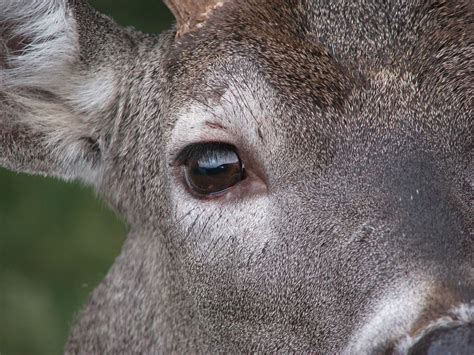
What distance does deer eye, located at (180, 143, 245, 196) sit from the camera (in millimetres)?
5047

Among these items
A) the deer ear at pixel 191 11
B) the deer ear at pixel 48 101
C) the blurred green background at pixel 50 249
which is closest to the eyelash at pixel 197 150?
the deer ear at pixel 191 11

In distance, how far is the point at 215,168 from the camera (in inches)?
200

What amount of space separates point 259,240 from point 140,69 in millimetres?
1304

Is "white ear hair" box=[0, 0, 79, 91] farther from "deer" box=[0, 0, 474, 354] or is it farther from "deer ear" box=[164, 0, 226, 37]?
"deer ear" box=[164, 0, 226, 37]

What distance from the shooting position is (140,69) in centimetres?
569

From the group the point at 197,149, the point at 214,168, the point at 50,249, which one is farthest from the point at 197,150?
the point at 50,249

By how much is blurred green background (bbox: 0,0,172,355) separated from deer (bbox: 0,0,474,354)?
358 cm

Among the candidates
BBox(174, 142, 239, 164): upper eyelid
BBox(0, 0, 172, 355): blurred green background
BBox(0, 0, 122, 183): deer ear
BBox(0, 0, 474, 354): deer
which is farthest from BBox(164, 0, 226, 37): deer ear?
BBox(0, 0, 172, 355): blurred green background

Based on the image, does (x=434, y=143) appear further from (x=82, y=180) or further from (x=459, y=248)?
(x=82, y=180)

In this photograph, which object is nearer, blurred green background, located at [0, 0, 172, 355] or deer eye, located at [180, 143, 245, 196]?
deer eye, located at [180, 143, 245, 196]

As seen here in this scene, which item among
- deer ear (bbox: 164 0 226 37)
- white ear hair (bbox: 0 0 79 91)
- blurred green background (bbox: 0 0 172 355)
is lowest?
deer ear (bbox: 164 0 226 37)

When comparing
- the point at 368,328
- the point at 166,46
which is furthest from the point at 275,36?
the point at 368,328

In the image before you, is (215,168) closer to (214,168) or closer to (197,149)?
(214,168)

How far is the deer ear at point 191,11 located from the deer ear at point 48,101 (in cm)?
49
